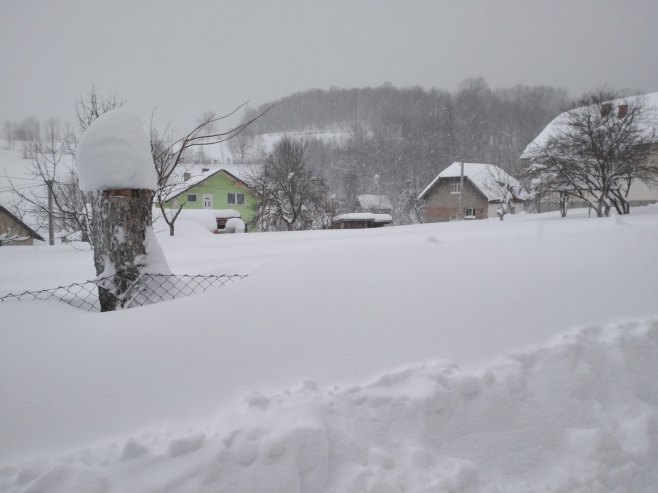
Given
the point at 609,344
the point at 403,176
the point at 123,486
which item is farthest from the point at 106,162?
the point at 403,176

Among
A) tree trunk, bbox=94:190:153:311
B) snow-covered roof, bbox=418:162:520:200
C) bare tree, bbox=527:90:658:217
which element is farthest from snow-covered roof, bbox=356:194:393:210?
tree trunk, bbox=94:190:153:311

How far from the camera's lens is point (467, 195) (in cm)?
3388

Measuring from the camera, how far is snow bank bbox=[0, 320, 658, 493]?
4.49 feet

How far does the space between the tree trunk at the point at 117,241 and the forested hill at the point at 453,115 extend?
138 feet

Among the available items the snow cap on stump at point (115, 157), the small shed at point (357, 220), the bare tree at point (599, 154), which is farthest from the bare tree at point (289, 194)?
the snow cap on stump at point (115, 157)

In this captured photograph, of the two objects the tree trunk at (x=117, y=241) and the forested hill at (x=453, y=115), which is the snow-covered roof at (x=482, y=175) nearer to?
the forested hill at (x=453, y=115)

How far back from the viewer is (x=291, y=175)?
2392 cm

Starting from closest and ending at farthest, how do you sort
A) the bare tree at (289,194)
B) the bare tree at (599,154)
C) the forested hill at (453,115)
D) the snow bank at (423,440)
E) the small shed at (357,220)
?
the snow bank at (423,440) → the bare tree at (599,154) → the bare tree at (289,194) → the small shed at (357,220) → the forested hill at (453,115)

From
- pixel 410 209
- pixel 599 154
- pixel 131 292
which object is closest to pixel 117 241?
pixel 131 292

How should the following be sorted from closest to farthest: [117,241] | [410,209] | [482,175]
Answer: [117,241]
[482,175]
[410,209]

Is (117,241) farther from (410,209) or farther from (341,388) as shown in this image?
(410,209)

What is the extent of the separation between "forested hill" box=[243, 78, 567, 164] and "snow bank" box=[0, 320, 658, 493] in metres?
43.3

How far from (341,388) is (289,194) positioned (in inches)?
896

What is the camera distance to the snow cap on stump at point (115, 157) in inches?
100
